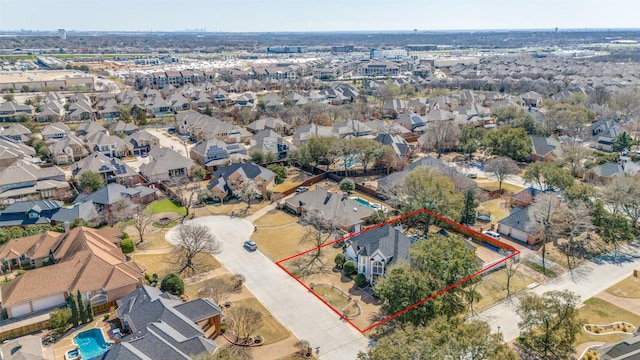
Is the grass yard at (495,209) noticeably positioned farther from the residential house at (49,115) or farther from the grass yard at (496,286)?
the residential house at (49,115)

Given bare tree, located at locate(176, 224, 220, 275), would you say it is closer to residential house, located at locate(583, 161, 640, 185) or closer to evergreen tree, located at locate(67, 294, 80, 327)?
evergreen tree, located at locate(67, 294, 80, 327)

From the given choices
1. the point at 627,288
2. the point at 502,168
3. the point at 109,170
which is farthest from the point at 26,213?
the point at 627,288

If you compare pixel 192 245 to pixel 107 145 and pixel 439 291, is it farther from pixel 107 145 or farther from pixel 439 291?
pixel 107 145

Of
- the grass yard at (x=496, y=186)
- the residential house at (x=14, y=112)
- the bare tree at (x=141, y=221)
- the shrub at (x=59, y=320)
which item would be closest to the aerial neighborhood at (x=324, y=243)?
the shrub at (x=59, y=320)

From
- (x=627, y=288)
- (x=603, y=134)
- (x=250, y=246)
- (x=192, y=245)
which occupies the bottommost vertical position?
(x=627, y=288)

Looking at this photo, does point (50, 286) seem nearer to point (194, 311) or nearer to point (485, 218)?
point (194, 311)

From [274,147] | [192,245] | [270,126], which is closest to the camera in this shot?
[192,245]

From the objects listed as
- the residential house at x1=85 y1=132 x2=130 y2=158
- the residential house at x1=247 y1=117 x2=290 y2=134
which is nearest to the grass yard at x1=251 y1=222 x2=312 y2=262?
the residential house at x1=85 y1=132 x2=130 y2=158
